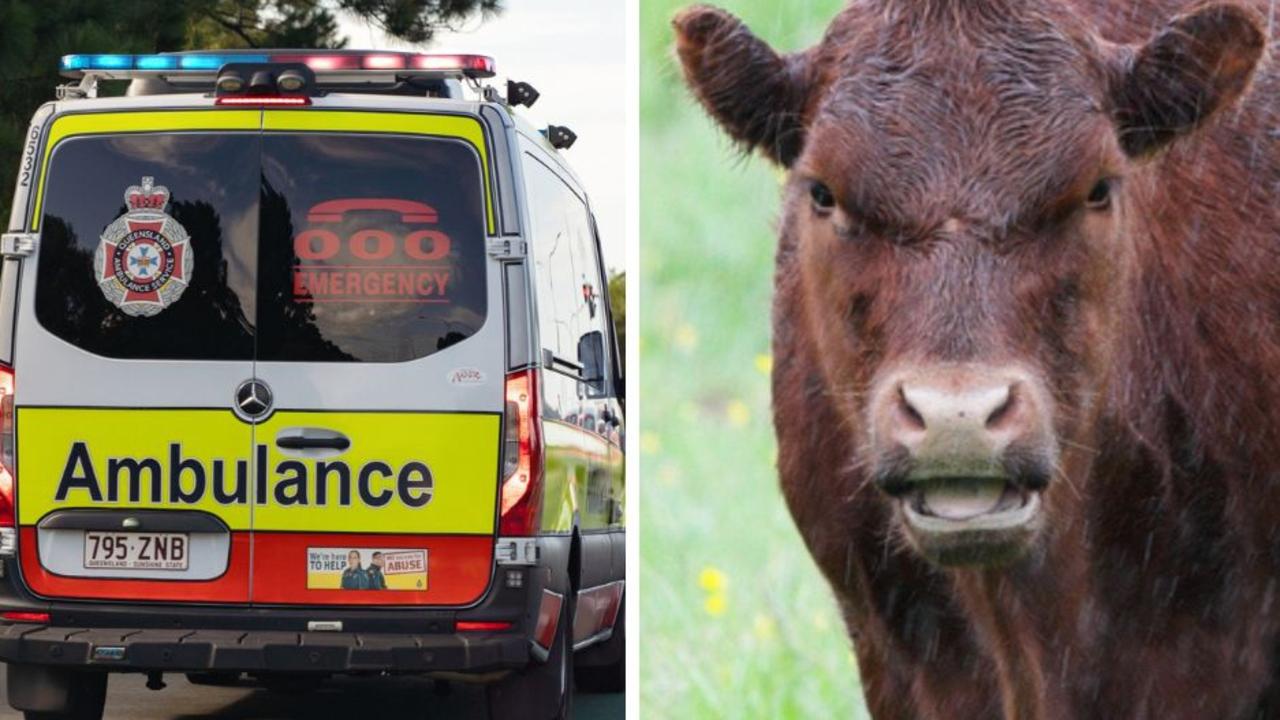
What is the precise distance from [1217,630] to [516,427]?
2746mm

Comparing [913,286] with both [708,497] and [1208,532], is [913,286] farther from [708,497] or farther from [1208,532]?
[708,497]

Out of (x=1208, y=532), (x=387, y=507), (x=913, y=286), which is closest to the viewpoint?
(x=913, y=286)

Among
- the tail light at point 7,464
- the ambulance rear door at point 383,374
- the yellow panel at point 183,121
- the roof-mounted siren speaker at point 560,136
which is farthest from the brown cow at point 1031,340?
the roof-mounted siren speaker at point 560,136

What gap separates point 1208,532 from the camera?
15.7 feet

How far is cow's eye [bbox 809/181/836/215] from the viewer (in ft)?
14.4

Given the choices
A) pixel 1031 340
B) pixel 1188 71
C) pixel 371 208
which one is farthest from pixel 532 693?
pixel 1188 71

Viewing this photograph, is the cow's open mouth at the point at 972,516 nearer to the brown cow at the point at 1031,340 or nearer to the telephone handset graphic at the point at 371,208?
the brown cow at the point at 1031,340

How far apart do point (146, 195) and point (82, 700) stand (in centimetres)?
188

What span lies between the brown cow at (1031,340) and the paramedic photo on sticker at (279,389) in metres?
1.85

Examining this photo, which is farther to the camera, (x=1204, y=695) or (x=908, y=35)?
(x=1204, y=695)

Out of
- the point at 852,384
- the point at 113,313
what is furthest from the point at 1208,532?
the point at 113,313

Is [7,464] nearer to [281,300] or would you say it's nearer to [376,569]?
[281,300]

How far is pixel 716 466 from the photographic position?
811 cm

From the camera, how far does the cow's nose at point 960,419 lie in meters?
3.74
